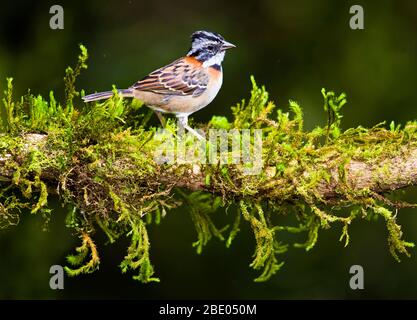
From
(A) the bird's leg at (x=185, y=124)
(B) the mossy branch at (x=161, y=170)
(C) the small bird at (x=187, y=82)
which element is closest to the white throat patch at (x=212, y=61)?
(C) the small bird at (x=187, y=82)

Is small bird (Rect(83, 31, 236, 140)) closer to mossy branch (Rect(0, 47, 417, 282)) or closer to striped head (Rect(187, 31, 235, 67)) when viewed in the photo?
striped head (Rect(187, 31, 235, 67))

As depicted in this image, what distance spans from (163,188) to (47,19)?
3434 mm

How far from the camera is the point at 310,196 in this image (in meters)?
4.22

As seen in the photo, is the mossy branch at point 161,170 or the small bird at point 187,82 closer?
the mossy branch at point 161,170

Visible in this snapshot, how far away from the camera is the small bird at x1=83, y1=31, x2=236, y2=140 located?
203 inches

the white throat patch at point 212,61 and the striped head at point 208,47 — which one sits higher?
the striped head at point 208,47

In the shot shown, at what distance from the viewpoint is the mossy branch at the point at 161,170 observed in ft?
13.3

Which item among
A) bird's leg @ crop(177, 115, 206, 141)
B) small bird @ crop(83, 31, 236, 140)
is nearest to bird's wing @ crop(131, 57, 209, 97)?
small bird @ crop(83, 31, 236, 140)

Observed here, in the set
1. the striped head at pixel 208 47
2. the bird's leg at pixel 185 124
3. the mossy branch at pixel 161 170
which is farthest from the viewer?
the striped head at pixel 208 47

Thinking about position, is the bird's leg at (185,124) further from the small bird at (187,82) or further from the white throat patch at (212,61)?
the white throat patch at (212,61)

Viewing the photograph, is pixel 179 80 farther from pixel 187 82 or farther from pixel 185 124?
pixel 185 124

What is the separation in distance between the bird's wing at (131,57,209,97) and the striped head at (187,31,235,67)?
58mm

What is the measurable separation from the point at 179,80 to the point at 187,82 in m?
0.06

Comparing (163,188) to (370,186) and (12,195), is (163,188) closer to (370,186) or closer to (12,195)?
(12,195)
